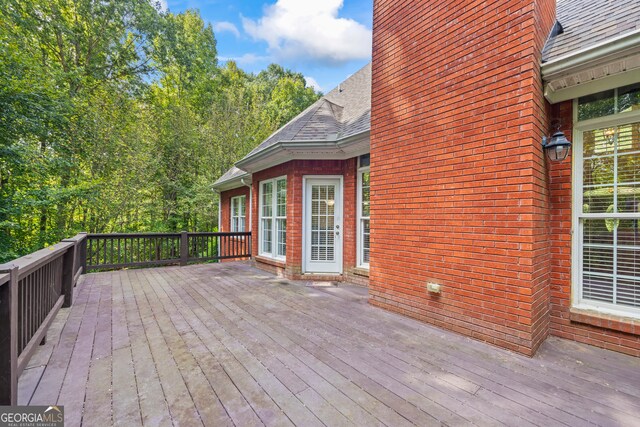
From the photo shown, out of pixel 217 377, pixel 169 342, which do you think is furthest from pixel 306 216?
pixel 217 377

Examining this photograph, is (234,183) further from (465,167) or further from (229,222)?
(465,167)

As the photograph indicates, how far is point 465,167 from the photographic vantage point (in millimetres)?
2805

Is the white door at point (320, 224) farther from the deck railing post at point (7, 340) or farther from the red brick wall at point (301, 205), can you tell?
the deck railing post at point (7, 340)

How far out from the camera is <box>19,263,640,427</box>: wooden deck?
1.66 metres

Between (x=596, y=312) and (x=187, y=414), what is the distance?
354 cm

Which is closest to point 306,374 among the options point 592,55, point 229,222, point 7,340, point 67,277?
point 7,340

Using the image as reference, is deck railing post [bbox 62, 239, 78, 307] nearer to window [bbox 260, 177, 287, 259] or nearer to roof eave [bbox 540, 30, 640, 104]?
window [bbox 260, 177, 287, 259]

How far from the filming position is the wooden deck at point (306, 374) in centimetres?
166

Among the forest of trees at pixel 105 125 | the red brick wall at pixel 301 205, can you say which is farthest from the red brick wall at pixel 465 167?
the forest of trees at pixel 105 125

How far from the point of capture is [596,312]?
2551mm

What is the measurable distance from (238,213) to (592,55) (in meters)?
8.85

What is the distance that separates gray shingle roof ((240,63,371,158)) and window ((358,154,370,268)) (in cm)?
68

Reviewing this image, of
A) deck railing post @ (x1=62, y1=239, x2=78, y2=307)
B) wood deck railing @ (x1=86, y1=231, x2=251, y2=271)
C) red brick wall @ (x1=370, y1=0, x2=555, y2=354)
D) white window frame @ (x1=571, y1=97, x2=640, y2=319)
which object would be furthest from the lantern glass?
wood deck railing @ (x1=86, y1=231, x2=251, y2=271)

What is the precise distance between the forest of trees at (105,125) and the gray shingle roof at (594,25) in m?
10.2
